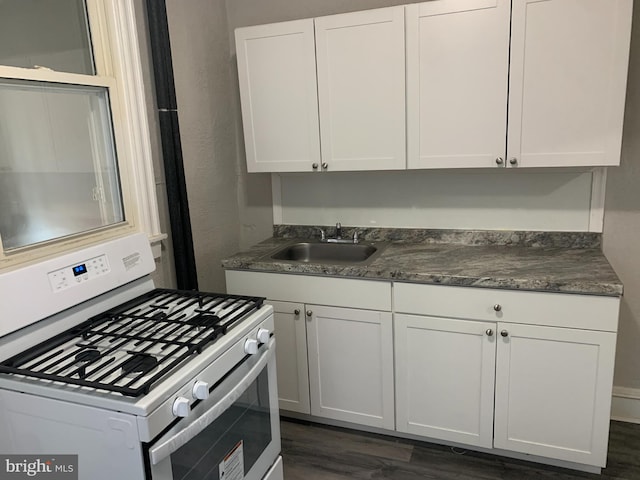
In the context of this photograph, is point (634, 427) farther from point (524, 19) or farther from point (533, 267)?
point (524, 19)

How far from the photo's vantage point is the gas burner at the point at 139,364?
4.07 feet

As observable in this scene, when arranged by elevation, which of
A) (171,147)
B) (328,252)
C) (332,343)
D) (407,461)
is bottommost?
(407,461)

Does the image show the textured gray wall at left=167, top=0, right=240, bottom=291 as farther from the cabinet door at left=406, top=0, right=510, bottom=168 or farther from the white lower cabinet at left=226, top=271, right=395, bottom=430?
the cabinet door at left=406, top=0, right=510, bottom=168

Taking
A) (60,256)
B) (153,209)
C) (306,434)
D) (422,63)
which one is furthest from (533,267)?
(60,256)

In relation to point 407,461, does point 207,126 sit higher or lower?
higher

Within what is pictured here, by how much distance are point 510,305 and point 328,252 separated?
107 centimetres

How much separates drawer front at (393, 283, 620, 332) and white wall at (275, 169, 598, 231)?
59 cm

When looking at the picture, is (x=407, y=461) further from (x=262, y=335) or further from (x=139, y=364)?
(x=139, y=364)

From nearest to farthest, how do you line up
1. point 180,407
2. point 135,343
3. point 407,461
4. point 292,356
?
point 180,407, point 135,343, point 407,461, point 292,356

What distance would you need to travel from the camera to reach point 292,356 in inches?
94.7

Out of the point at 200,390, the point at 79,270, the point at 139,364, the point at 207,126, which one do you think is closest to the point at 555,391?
the point at 200,390

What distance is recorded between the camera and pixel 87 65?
1.92 m

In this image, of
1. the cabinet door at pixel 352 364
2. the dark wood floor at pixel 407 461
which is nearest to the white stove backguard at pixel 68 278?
the cabinet door at pixel 352 364

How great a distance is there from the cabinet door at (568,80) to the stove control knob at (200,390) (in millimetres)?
1609
